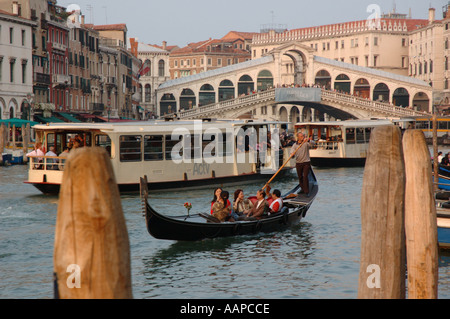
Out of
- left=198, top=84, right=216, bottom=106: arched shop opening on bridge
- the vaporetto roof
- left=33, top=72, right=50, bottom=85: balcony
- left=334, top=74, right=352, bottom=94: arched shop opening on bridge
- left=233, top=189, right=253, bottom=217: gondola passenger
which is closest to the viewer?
left=233, top=189, right=253, bottom=217: gondola passenger

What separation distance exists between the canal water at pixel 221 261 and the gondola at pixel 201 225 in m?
0.15

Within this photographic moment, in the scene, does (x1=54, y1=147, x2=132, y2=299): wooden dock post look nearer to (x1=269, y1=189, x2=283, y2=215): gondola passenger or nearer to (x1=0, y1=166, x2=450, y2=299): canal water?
(x1=0, y1=166, x2=450, y2=299): canal water

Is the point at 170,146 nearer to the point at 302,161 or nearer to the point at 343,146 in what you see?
the point at 302,161

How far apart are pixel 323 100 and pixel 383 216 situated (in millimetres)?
50171

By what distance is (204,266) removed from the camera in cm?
1080

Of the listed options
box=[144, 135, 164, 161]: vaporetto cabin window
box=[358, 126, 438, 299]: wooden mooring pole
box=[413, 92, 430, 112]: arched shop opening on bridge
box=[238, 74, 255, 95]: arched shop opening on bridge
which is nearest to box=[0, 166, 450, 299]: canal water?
box=[144, 135, 164, 161]: vaporetto cabin window

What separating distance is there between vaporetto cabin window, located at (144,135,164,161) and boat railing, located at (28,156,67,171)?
217 cm

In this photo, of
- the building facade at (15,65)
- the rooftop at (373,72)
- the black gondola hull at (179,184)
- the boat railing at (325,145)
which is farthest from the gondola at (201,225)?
the rooftop at (373,72)

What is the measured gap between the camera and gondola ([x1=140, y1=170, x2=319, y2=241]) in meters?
11.4
